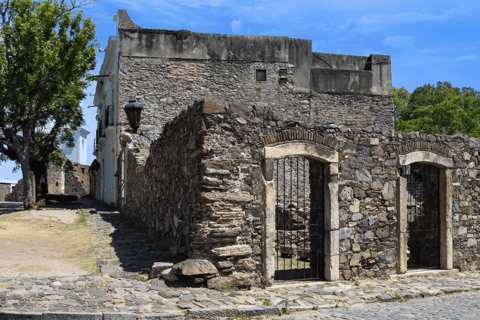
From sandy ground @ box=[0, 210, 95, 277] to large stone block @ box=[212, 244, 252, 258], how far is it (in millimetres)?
2233

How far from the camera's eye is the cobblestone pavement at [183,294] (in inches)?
210

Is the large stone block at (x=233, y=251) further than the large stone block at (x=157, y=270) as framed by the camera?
No

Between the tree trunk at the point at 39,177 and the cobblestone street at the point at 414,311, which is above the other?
the tree trunk at the point at 39,177

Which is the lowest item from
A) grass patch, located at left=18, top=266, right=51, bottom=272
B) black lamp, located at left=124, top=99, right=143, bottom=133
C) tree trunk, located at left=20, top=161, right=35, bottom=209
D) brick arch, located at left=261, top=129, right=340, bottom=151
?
grass patch, located at left=18, top=266, right=51, bottom=272

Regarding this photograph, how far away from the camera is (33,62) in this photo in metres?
15.2

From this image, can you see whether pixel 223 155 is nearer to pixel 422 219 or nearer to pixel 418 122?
pixel 422 219

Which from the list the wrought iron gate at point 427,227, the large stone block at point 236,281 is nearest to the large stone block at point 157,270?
the large stone block at point 236,281

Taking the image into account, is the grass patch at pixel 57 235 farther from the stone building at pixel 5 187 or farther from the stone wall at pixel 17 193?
the stone building at pixel 5 187

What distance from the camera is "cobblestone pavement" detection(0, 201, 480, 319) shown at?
5340 mm

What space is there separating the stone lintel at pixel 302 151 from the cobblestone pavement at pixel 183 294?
A: 205cm

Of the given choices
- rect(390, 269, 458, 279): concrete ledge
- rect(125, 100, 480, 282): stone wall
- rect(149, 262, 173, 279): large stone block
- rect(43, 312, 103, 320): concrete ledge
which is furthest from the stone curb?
rect(390, 269, 458, 279): concrete ledge

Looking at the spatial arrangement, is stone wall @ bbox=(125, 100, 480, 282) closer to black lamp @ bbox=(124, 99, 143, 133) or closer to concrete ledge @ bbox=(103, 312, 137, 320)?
concrete ledge @ bbox=(103, 312, 137, 320)

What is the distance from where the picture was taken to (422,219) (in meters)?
9.51

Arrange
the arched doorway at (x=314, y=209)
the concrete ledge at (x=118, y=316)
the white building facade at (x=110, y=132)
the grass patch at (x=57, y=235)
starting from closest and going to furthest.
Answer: the concrete ledge at (x=118, y=316)
the arched doorway at (x=314, y=209)
the grass patch at (x=57, y=235)
the white building facade at (x=110, y=132)
